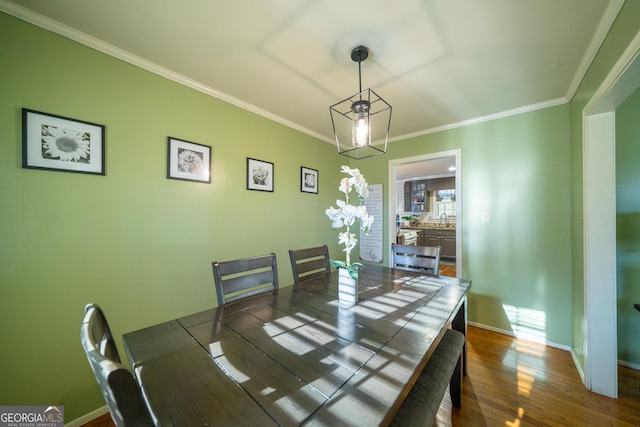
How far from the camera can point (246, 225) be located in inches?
91.5

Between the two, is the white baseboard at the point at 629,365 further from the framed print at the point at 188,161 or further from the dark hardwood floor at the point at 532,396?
the framed print at the point at 188,161

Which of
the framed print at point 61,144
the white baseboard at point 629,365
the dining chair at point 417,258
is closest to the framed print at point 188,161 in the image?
the framed print at point 61,144

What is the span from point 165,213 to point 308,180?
5.53 ft

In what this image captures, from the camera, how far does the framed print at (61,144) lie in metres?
1.29

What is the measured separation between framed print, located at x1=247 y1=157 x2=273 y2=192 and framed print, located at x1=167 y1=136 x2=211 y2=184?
41 cm

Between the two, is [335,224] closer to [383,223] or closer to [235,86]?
[235,86]

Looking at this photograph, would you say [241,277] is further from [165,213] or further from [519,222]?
[519,222]

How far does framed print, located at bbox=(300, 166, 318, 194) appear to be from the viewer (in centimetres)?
294

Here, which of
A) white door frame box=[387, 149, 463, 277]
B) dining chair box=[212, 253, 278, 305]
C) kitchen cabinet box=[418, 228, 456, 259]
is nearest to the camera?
dining chair box=[212, 253, 278, 305]

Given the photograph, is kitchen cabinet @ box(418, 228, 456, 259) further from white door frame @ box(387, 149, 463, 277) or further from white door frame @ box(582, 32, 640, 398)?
white door frame @ box(582, 32, 640, 398)

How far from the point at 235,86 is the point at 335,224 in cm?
162

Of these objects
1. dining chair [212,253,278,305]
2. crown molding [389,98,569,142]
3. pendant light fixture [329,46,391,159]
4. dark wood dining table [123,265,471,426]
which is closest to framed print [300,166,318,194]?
pendant light fixture [329,46,391,159]

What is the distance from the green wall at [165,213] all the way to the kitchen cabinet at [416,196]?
4606 millimetres

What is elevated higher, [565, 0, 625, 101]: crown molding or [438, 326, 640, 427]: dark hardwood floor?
[565, 0, 625, 101]: crown molding
